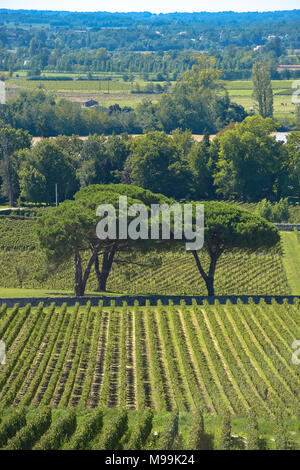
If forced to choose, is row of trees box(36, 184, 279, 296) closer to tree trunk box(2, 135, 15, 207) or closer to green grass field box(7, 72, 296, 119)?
tree trunk box(2, 135, 15, 207)

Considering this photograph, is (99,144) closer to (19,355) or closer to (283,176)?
(283,176)

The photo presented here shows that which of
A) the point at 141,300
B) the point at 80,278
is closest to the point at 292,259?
the point at 141,300

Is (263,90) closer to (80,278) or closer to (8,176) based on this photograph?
(8,176)

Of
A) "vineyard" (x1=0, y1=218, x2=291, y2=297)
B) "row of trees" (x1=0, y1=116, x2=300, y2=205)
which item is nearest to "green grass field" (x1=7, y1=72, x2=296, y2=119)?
"row of trees" (x1=0, y1=116, x2=300, y2=205)

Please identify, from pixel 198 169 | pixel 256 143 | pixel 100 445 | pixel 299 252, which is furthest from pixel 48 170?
pixel 100 445

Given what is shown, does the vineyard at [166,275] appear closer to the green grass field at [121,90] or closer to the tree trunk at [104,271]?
the tree trunk at [104,271]

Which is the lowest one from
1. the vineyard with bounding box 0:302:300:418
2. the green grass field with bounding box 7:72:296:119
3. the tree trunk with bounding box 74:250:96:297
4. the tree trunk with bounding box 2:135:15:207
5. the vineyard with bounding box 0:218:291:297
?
the vineyard with bounding box 0:218:291:297
